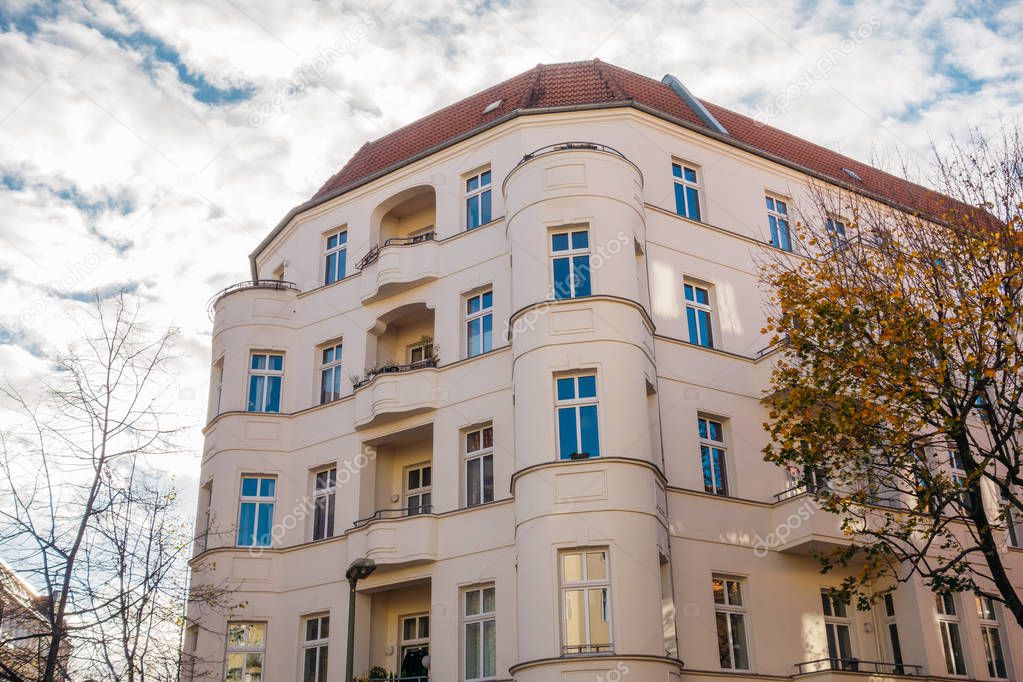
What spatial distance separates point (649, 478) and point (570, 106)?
36.0ft

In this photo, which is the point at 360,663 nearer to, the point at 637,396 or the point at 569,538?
the point at 569,538

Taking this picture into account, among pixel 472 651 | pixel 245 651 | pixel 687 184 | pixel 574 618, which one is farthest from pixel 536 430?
pixel 245 651

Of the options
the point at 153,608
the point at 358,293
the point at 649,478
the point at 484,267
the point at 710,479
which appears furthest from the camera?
the point at 358,293

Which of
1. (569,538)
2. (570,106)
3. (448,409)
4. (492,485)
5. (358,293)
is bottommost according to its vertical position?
(569,538)

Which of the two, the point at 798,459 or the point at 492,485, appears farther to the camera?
the point at 492,485

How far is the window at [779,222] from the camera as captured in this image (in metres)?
30.5

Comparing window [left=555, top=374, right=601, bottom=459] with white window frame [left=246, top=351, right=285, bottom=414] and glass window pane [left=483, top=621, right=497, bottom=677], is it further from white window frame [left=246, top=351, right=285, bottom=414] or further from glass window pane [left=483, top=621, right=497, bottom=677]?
white window frame [left=246, top=351, right=285, bottom=414]

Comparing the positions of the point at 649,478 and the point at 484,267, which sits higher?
the point at 484,267

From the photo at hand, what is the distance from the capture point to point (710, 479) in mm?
25688

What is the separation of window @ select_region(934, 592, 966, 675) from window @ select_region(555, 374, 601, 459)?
393 inches

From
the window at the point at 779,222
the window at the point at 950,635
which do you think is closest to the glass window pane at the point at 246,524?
the window at the point at 779,222

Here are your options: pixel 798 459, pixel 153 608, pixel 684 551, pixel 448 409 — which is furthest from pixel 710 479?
pixel 153 608

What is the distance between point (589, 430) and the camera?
23.4 meters

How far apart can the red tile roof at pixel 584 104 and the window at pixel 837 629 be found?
10.9 m
